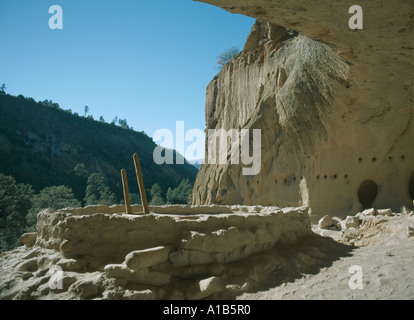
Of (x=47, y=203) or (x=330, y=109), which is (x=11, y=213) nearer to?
(x=47, y=203)

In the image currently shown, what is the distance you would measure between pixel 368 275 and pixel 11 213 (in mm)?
21609

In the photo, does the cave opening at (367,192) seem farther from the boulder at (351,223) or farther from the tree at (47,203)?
the tree at (47,203)

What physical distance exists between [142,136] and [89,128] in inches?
557

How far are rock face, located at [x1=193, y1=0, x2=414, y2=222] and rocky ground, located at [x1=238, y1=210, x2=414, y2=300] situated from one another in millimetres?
3168

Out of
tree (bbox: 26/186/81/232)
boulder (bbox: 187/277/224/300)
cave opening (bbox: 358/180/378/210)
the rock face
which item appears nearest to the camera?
boulder (bbox: 187/277/224/300)

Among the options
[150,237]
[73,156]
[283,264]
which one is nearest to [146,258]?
[150,237]

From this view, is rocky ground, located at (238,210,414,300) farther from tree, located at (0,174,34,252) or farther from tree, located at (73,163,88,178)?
tree, located at (73,163,88,178)

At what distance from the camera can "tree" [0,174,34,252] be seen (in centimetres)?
1905

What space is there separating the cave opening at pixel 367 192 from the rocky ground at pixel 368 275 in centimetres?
458

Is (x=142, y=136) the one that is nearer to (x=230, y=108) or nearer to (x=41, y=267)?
(x=230, y=108)

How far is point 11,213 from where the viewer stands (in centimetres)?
2009

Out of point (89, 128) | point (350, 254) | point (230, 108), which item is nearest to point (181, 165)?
point (89, 128)

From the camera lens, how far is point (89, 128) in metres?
60.3

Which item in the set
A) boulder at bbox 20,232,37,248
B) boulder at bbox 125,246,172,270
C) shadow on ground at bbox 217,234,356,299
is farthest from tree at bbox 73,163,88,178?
boulder at bbox 125,246,172,270
